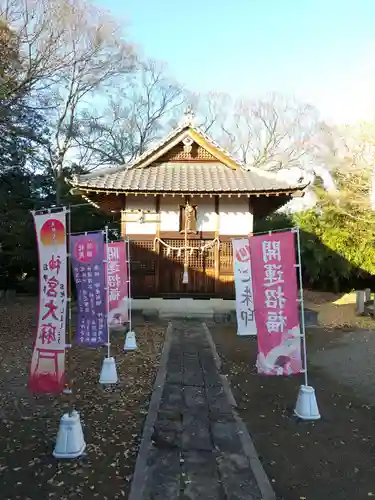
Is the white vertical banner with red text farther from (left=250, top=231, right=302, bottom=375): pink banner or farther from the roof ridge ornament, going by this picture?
the roof ridge ornament

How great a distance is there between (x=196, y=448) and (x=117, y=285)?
561 centimetres

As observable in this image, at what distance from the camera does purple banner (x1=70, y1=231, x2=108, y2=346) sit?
274 inches

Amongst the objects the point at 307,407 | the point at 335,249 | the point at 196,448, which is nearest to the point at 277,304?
the point at 307,407

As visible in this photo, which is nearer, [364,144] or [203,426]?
[203,426]

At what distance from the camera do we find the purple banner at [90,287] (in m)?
6.96

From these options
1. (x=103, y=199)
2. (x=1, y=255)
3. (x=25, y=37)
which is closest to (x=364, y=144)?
(x=103, y=199)

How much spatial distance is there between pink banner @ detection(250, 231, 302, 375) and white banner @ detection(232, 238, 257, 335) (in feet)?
9.21

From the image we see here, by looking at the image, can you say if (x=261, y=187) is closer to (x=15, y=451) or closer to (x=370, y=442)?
(x=370, y=442)

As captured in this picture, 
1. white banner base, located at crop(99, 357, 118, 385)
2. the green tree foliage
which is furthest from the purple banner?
the green tree foliage

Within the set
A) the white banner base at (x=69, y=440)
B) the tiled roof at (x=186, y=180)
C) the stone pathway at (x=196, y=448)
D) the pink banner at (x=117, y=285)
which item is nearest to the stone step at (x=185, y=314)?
the pink banner at (x=117, y=285)

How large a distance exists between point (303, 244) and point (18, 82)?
17.5 metres

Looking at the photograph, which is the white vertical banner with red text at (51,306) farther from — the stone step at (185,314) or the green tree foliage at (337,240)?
the green tree foliage at (337,240)

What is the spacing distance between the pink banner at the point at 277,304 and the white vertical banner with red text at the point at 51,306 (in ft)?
8.61

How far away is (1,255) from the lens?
1841cm
